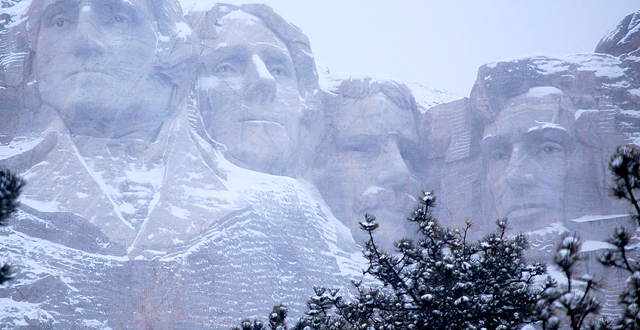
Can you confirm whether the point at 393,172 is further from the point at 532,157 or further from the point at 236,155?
the point at 236,155

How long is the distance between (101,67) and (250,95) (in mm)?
3239

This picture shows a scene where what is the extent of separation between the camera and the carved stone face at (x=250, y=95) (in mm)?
17031

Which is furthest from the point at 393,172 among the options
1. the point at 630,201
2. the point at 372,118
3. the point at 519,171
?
the point at 630,201

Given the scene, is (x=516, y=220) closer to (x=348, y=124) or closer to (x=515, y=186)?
(x=515, y=186)

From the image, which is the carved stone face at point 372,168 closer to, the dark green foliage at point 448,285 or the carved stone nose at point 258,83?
the carved stone nose at point 258,83

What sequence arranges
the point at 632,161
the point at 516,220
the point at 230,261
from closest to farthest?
1. the point at 632,161
2. the point at 230,261
3. the point at 516,220

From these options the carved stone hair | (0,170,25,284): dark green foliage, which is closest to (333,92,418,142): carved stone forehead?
the carved stone hair

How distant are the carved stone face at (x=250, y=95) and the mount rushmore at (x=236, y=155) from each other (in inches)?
1.6

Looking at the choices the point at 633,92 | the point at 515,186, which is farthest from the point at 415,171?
the point at 633,92

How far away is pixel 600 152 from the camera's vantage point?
55.9 ft

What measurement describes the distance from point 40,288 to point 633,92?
1198cm

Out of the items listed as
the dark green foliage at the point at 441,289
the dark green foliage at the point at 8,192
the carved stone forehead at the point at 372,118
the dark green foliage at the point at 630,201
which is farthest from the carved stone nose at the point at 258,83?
the dark green foliage at the point at 630,201

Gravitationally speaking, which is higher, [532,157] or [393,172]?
[532,157]

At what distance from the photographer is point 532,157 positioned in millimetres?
17094
